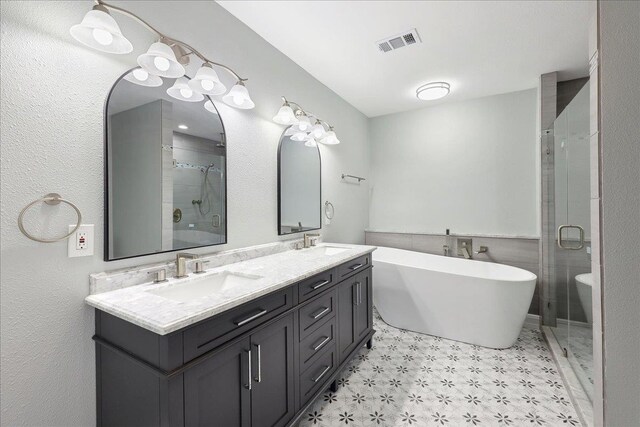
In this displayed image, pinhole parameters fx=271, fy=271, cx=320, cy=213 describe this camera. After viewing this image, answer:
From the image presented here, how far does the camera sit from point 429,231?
11.5ft

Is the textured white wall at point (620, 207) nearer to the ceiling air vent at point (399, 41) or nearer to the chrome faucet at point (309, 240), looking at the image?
the ceiling air vent at point (399, 41)

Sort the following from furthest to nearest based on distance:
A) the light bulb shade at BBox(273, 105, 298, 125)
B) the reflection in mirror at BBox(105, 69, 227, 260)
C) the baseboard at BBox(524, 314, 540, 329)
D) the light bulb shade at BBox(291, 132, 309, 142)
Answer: the baseboard at BBox(524, 314, 540, 329) < the light bulb shade at BBox(291, 132, 309, 142) < the light bulb shade at BBox(273, 105, 298, 125) < the reflection in mirror at BBox(105, 69, 227, 260)

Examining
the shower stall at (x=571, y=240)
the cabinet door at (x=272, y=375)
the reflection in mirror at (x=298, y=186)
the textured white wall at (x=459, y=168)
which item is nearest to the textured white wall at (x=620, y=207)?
the shower stall at (x=571, y=240)

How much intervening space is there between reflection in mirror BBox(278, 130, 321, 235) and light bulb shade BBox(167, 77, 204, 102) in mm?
807

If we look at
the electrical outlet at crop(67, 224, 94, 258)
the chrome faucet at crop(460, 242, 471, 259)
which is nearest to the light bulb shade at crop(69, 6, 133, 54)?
the electrical outlet at crop(67, 224, 94, 258)

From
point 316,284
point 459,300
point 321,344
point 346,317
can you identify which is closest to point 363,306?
point 346,317

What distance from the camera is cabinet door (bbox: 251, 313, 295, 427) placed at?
1.16 m

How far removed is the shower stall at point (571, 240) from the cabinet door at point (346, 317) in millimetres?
1393

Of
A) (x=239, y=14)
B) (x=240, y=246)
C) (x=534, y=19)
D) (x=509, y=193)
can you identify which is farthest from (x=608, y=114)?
(x=509, y=193)

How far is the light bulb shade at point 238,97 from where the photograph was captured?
1.59 meters

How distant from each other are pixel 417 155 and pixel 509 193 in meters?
1.13

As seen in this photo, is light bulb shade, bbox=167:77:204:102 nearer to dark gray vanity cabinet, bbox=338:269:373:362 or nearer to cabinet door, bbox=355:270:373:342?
dark gray vanity cabinet, bbox=338:269:373:362

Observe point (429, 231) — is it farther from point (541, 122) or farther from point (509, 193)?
point (541, 122)

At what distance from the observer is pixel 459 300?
7.92 ft
